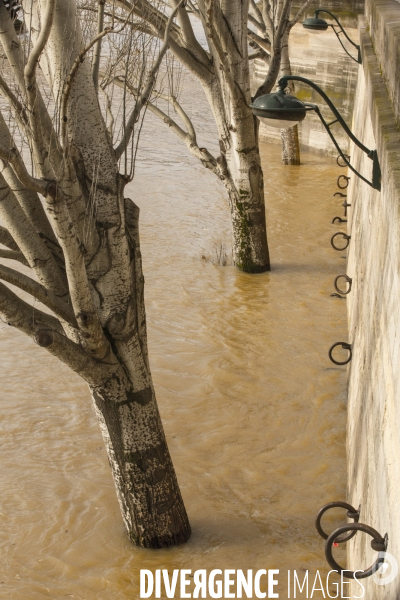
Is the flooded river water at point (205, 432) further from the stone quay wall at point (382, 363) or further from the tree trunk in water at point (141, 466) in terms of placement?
the stone quay wall at point (382, 363)

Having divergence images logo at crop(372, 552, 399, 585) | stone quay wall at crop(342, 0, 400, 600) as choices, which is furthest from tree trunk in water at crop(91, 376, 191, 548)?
divergence images logo at crop(372, 552, 399, 585)

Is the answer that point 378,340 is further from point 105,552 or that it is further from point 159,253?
point 159,253

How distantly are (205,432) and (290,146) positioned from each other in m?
10.3

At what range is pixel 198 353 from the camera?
8250 mm

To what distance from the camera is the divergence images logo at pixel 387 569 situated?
2572mm

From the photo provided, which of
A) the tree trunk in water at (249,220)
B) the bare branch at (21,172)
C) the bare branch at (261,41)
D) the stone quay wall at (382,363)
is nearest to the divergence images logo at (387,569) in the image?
the stone quay wall at (382,363)

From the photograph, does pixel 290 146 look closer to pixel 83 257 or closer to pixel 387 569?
pixel 83 257

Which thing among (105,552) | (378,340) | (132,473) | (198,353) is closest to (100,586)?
(105,552)

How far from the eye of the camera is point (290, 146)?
52.2ft

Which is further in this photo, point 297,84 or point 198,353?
point 297,84

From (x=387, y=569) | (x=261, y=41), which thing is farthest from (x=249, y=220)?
(x=387, y=569)

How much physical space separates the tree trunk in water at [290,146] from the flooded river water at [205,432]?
15.8ft

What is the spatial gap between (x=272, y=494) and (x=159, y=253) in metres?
5.83

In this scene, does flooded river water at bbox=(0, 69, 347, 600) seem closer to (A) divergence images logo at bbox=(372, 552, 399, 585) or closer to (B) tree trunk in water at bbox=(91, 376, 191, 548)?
(B) tree trunk in water at bbox=(91, 376, 191, 548)
